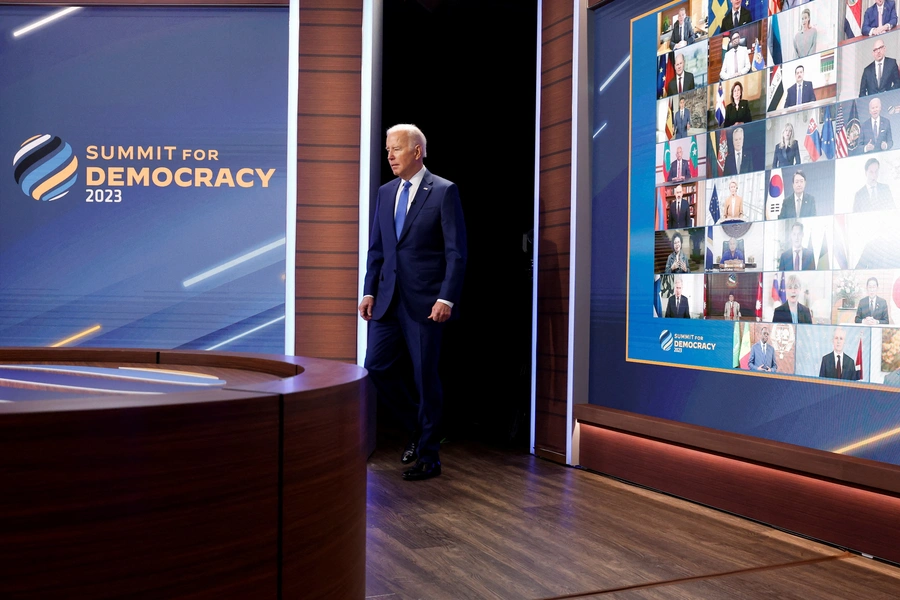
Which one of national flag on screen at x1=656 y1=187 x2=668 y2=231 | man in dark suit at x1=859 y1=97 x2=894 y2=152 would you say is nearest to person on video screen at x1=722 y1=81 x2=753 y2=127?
national flag on screen at x1=656 y1=187 x2=668 y2=231

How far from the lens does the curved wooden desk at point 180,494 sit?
89cm

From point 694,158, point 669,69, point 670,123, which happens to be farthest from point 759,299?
point 669,69

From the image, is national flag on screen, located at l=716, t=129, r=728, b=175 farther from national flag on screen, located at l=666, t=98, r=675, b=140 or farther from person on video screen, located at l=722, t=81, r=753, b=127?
national flag on screen, located at l=666, t=98, r=675, b=140

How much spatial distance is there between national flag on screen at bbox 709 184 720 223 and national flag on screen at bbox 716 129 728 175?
8 cm

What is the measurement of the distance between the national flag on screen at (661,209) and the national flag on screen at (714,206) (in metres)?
0.28

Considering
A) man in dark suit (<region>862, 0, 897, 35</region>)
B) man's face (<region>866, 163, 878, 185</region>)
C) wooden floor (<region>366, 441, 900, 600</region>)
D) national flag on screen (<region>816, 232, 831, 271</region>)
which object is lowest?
wooden floor (<region>366, 441, 900, 600</region>)

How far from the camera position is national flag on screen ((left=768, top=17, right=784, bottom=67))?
3055 mm

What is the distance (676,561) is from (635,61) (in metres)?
2.39

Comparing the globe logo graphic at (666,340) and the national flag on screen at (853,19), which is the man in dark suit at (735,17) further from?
the globe logo graphic at (666,340)

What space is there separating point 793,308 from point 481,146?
3.55 m

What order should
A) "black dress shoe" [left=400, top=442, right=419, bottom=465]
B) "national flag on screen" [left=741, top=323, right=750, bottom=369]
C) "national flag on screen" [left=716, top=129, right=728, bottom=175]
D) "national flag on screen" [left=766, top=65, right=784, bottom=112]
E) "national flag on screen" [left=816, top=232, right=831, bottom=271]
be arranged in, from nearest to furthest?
"national flag on screen" [left=816, top=232, right=831, bottom=271] < "national flag on screen" [left=766, top=65, right=784, bottom=112] < "national flag on screen" [left=741, top=323, right=750, bottom=369] < "national flag on screen" [left=716, top=129, right=728, bottom=175] < "black dress shoe" [left=400, top=442, right=419, bottom=465]

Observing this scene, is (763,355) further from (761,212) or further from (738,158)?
(738,158)

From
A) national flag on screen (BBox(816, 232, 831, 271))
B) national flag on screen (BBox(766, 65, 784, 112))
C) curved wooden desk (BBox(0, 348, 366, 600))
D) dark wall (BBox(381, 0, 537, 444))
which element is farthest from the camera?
dark wall (BBox(381, 0, 537, 444))

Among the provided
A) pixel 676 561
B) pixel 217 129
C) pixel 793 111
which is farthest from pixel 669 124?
pixel 217 129
